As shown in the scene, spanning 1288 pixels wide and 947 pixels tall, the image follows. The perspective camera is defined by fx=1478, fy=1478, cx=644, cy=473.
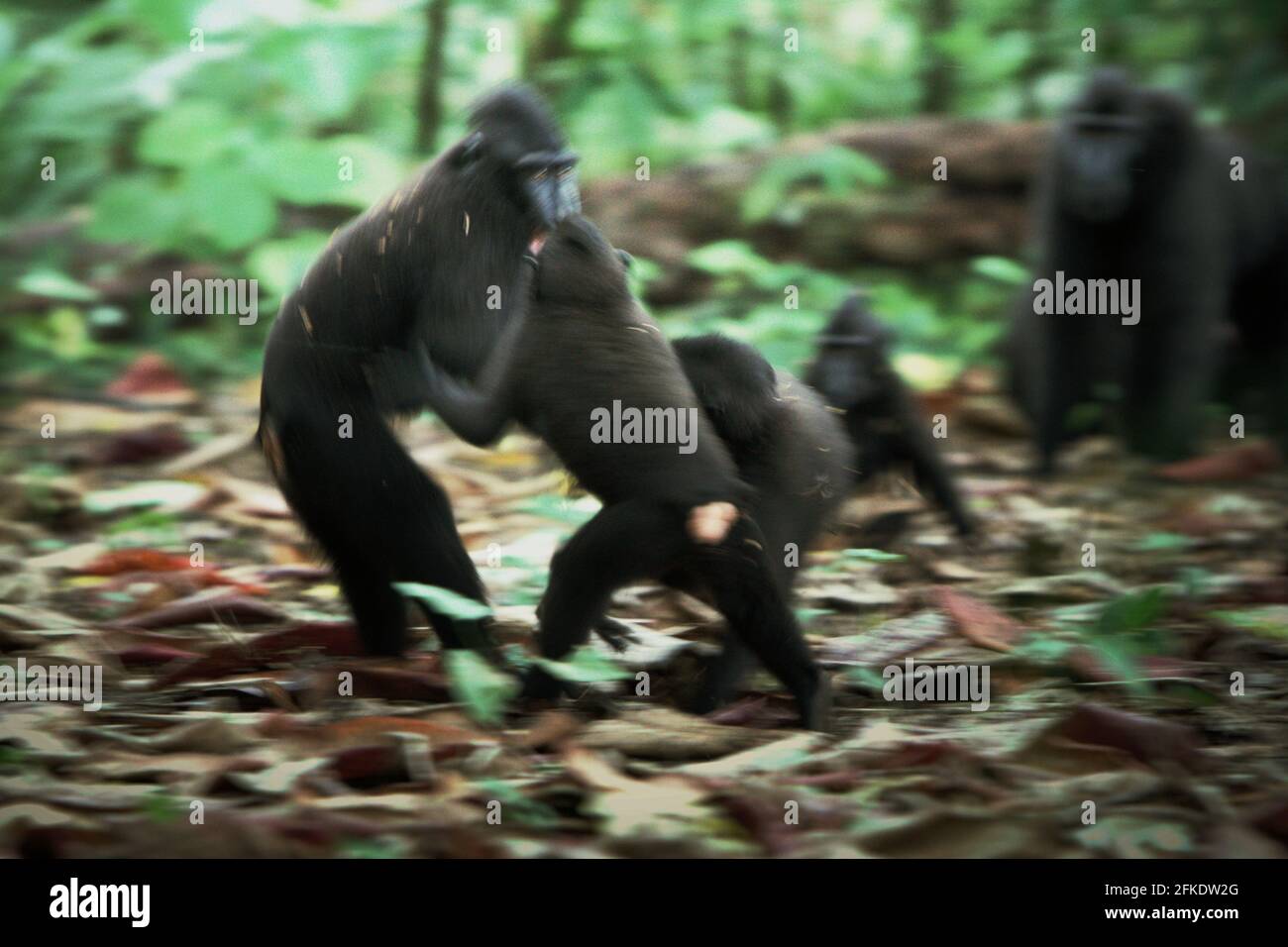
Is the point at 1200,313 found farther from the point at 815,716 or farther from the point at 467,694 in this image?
the point at 467,694

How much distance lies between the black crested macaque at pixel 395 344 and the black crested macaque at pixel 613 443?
104 mm

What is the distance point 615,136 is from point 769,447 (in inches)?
154

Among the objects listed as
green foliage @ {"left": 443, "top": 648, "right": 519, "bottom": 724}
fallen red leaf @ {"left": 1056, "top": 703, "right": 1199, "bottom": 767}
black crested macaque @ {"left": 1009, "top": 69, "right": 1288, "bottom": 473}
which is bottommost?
fallen red leaf @ {"left": 1056, "top": 703, "right": 1199, "bottom": 767}

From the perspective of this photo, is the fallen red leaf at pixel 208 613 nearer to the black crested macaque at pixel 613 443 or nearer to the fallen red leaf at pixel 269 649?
the fallen red leaf at pixel 269 649

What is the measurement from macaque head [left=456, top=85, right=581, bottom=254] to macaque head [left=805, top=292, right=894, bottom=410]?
169 cm

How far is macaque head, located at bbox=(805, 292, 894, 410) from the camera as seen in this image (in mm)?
5844

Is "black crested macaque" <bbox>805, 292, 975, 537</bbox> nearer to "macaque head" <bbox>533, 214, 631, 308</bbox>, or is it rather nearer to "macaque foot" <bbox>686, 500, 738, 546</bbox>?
"macaque head" <bbox>533, 214, 631, 308</bbox>

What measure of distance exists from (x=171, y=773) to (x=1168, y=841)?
222 centimetres

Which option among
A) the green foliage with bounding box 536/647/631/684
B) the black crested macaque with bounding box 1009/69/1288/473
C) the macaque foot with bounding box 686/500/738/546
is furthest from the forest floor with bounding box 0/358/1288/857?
the black crested macaque with bounding box 1009/69/1288/473

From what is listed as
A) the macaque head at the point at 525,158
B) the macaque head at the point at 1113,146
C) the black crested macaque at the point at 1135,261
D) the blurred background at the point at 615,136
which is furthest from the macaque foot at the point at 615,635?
the macaque head at the point at 1113,146

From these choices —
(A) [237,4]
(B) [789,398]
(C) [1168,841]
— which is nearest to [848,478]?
(B) [789,398]

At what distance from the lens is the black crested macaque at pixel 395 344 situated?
4266 millimetres

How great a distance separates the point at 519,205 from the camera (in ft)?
14.5

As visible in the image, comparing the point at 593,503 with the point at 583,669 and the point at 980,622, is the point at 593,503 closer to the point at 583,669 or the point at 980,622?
the point at 980,622
